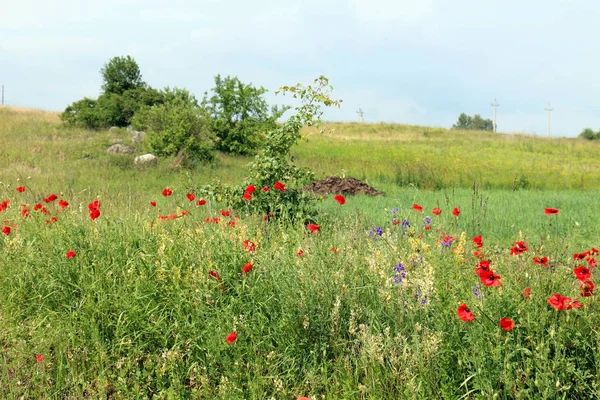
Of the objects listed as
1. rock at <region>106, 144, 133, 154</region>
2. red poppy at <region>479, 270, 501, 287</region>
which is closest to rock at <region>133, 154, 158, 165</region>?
rock at <region>106, 144, 133, 154</region>

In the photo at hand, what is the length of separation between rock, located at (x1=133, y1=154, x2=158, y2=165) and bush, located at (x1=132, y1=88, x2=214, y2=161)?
1.62 feet

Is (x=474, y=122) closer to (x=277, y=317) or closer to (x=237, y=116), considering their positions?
(x=237, y=116)

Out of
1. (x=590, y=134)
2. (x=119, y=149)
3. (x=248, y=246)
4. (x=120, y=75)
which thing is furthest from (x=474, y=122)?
(x=248, y=246)

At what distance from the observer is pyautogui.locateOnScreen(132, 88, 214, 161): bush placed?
747 inches

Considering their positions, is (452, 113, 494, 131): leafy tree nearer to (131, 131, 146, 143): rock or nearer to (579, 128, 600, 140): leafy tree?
(579, 128, 600, 140): leafy tree

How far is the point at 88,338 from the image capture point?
13.0 feet

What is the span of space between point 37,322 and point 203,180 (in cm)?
1246

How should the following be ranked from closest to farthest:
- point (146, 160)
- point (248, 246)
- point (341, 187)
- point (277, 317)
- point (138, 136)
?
point (277, 317)
point (248, 246)
point (341, 187)
point (146, 160)
point (138, 136)

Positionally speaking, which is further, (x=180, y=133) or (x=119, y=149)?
(x=119, y=149)

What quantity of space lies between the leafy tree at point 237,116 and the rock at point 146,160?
4037mm

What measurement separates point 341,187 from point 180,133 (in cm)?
744

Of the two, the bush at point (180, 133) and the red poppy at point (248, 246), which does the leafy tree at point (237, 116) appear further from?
the red poppy at point (248, 246)

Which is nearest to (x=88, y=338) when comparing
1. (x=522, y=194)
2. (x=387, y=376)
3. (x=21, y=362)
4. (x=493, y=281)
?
(x=21, y=362)

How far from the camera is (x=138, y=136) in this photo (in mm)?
24281
